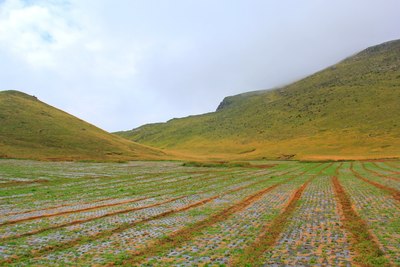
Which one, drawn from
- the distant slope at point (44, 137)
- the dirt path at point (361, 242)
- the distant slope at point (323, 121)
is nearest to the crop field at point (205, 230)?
the dirt path at point (361, 242)

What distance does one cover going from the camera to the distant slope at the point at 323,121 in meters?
100

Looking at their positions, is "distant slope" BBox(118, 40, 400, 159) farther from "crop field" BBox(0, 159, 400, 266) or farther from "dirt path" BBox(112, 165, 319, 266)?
"dirt path" BBox(112, 165, 319, 266)

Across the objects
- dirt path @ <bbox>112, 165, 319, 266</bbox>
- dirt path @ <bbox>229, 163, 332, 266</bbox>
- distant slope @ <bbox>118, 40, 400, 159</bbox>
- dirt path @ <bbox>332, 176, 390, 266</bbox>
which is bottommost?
dirt path @ <bbox>332, 176, 390, 266</bbox>

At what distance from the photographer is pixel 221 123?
180 meters

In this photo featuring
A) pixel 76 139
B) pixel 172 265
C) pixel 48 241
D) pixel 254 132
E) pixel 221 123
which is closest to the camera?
pixel 172 265

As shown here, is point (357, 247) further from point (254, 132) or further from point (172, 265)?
point (254, 132)

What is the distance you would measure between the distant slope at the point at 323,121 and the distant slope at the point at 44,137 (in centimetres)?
3920

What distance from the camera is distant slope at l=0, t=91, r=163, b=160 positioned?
80.0 meters

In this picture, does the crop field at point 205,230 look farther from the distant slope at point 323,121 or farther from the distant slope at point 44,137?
the distant slope at point 323,121

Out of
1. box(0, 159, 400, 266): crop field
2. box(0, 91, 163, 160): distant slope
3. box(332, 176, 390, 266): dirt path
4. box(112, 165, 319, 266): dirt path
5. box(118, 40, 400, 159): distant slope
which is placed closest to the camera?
box(332, 176, 390, 266): dirt path

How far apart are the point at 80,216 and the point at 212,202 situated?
8.19m

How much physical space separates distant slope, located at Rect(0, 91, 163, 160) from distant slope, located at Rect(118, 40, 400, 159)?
129ft

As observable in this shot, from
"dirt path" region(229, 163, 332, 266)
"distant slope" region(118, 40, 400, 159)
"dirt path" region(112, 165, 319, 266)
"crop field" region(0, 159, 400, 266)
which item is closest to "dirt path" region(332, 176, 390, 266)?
"crop field" region(0, 159, 400, 266)

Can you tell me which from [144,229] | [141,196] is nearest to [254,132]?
[141,196]
